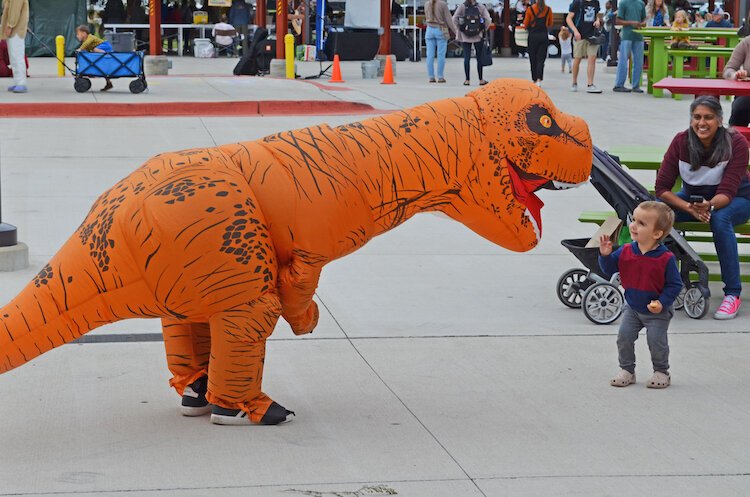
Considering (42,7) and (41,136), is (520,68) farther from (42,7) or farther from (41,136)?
(41,136)

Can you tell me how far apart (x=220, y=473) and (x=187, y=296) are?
68 centimetres

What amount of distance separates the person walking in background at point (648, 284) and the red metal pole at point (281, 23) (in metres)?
18.8

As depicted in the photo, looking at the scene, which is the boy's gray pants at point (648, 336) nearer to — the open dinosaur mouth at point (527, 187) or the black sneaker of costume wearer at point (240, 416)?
the open dinosaur mouth at point (527, 187)

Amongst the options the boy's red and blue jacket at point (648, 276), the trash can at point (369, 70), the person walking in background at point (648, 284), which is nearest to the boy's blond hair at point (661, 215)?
the person walking in background at point (648, 284)

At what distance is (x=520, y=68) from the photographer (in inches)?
1117

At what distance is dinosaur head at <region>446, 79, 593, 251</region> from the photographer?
4.70 m

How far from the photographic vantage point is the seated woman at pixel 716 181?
21.8ft

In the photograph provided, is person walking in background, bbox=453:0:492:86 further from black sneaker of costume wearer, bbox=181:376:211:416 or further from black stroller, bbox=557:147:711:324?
black sneaker of costume wearer, bbox=181:376:211:416

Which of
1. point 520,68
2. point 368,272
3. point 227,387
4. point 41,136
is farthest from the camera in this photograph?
point 520,68

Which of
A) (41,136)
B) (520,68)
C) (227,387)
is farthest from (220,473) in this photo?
(520,68)

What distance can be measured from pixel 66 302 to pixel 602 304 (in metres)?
3.36

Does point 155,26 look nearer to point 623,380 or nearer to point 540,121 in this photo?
point 623,380

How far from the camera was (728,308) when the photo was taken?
673cm

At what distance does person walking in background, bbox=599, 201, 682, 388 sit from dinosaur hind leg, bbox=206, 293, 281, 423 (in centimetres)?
176
